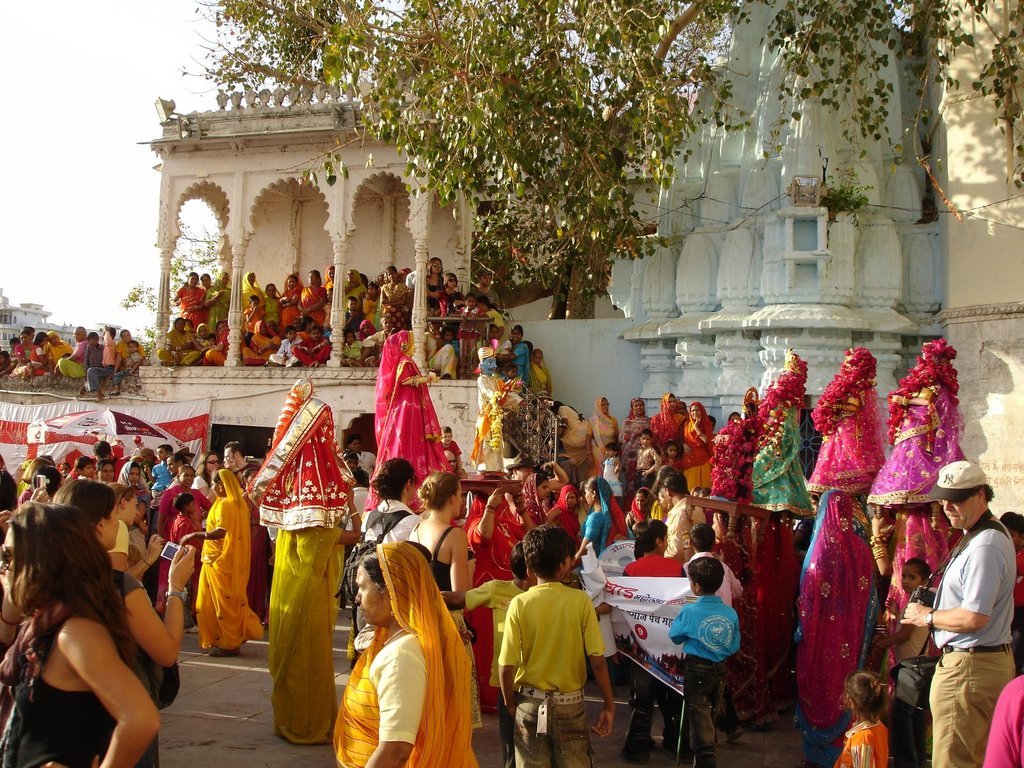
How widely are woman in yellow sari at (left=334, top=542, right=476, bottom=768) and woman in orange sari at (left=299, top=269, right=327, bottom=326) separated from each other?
14048 millimetres

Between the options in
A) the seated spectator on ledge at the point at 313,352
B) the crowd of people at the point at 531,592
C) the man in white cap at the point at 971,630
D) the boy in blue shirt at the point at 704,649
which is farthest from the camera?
the seated spectator on ledge at the point at 313,352

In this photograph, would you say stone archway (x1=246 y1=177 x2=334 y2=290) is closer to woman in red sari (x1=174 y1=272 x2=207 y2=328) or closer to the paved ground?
woman in red sari (x1=174 y1=272 x2=207 y2=328)

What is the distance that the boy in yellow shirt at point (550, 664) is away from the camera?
14.0 feet

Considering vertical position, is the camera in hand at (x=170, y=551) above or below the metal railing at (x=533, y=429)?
below

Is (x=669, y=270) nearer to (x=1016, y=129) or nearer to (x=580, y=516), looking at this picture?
(x=1016, y=129)

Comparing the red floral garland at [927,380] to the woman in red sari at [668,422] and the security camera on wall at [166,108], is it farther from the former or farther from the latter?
the security camera on wall at [166,108]

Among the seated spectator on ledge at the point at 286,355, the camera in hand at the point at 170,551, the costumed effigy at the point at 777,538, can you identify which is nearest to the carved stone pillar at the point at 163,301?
the seated spectator on ledge at the point at 286,355

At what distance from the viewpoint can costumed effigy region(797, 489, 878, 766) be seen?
231 inches

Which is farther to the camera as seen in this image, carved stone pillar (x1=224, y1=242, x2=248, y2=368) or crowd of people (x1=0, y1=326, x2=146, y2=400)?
crowd of people (x1=0, y1=326, x2=146, y2=400)

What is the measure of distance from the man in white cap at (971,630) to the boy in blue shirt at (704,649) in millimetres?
1315

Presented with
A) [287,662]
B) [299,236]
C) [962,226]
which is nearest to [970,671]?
[287,662]

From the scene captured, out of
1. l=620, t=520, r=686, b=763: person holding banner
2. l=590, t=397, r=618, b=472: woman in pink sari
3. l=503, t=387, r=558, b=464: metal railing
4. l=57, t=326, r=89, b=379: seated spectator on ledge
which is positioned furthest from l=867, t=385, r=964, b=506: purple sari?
l=57, t=326, r=89, b=379: seated spectator on ledge

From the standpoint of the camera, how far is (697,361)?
14.7 metres

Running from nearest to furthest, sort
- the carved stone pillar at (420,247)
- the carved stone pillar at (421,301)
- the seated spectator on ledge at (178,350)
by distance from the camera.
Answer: the carved stone pillar at (421,301), the carved stone pillar at (420,247), the seated spectator on ledge at (178,350)
